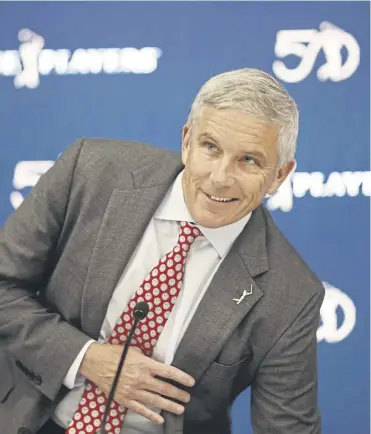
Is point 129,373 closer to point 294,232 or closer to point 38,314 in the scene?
point 38,314

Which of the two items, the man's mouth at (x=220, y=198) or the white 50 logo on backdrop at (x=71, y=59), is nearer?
the man's mouth at (x=220, y=198)

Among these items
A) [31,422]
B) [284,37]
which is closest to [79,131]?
[284,37]

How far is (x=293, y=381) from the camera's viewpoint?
60.1 inches

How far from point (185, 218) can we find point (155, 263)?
11 cm

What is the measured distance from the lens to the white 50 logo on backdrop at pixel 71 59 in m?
2.28

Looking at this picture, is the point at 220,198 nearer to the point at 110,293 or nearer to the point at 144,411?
the point at 110,293

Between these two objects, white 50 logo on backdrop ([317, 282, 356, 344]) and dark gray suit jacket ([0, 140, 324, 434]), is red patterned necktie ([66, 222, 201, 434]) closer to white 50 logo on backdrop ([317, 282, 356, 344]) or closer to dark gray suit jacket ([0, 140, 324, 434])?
dark gray suit jacket ([0, 140, 324, 434])

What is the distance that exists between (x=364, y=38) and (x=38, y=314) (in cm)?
132

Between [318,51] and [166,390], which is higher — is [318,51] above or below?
above

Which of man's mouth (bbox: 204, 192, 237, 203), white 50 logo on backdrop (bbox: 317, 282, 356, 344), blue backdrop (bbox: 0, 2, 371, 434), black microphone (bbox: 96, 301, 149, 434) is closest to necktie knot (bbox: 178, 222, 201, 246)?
man's mouth (bbox: 204, 192, 237, 203)

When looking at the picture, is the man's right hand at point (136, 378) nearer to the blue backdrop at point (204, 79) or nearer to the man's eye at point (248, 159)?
the man's eye at point (248, 159)

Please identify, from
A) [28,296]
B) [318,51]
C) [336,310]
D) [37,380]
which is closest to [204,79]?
[318,51]

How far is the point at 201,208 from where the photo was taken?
1.45 meters

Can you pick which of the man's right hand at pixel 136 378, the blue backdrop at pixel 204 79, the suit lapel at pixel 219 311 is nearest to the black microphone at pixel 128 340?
the man's right hand at pixel 136 378
